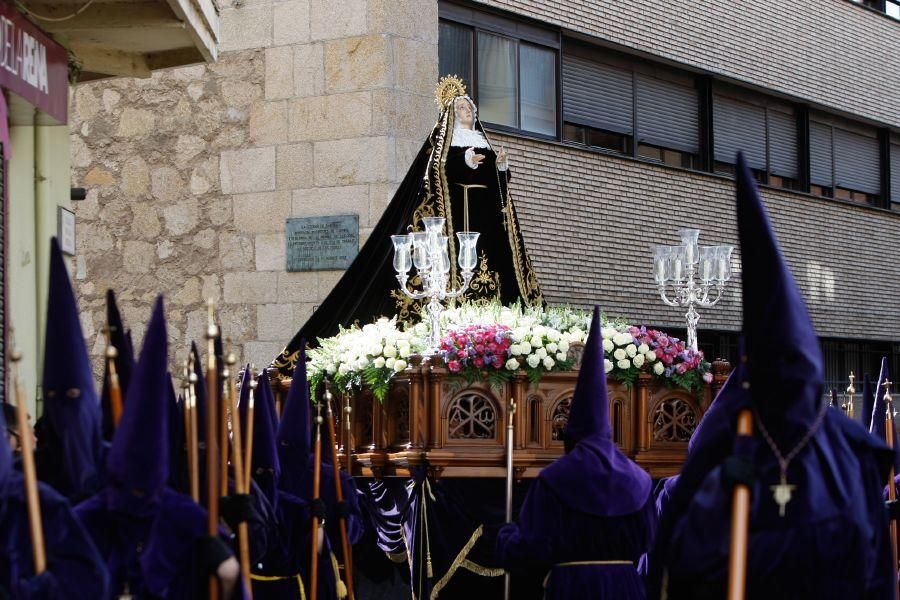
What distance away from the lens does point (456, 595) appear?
9.94 metres

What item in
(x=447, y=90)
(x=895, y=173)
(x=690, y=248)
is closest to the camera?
(x=690, y=248)

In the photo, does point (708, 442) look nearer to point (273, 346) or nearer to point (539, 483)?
point (539, 483)

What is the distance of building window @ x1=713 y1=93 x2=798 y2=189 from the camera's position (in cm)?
2028

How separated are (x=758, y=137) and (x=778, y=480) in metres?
16.9

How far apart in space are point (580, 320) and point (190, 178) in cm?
649

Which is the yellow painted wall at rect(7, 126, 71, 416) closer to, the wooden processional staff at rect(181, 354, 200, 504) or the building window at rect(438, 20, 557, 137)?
the wooden processional staff at rect(181, 354, 200, 504)

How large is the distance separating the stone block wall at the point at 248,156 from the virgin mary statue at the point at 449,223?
1933 millimetres

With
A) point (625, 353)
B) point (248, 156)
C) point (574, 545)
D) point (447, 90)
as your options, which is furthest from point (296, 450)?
point (248, 156)

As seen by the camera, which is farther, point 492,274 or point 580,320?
point 492,274

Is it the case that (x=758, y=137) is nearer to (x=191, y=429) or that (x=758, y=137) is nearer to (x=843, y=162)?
(x=843, y=162)

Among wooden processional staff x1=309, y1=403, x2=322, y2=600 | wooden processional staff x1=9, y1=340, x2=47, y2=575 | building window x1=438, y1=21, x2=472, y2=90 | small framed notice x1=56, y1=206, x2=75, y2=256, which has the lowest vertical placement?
wooden processional staff x1=309, y1=403, x2=322, y2=600

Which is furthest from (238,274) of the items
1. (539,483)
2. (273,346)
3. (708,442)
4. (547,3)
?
(708,442)

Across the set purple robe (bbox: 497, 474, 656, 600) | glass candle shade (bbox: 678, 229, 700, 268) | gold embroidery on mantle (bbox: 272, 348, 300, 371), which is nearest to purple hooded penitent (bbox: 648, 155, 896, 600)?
purple robe (bbox: 497, 474, 656, 600)

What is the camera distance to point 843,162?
74.8 ft
